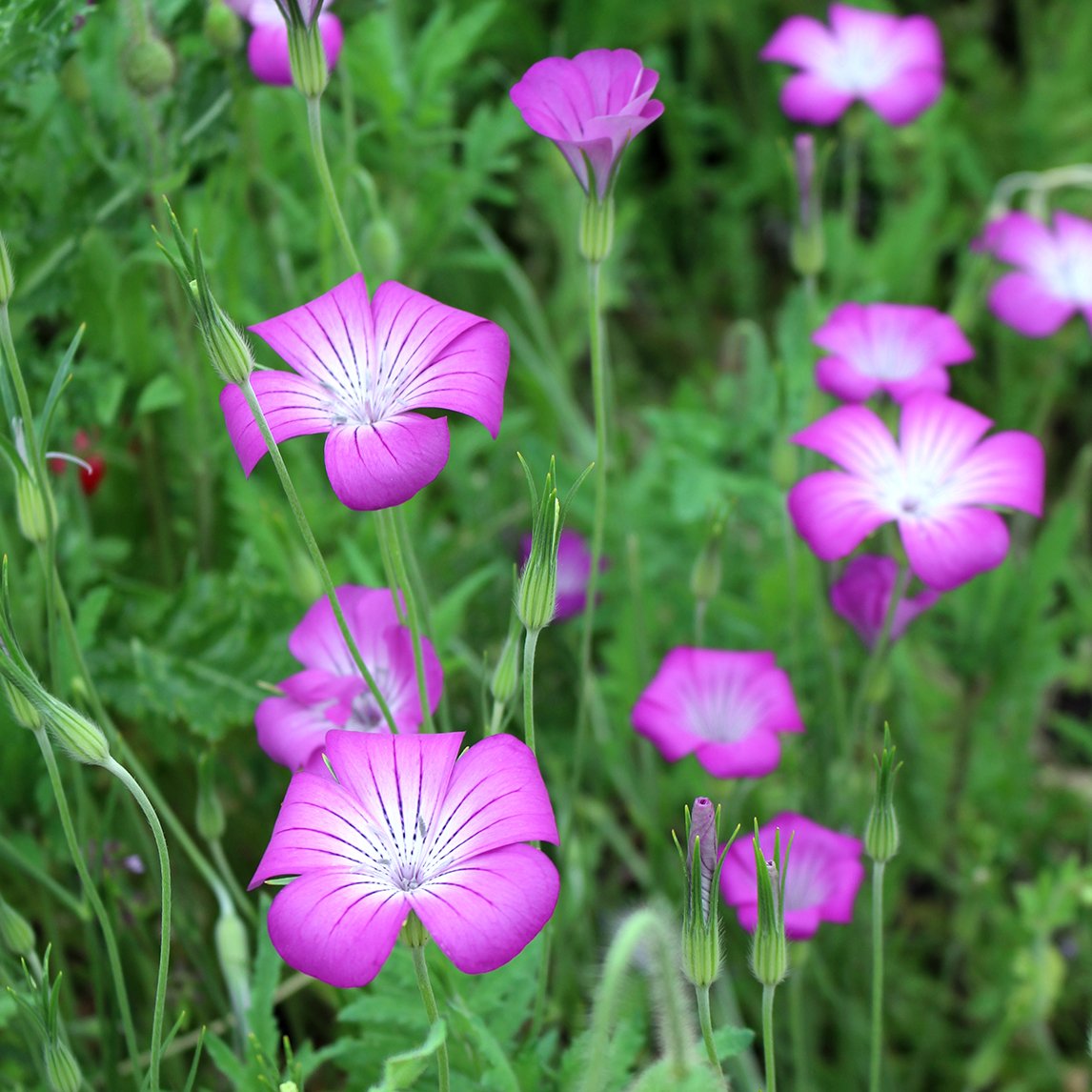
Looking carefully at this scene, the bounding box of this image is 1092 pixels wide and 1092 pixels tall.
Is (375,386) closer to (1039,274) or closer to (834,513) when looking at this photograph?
(834,513)

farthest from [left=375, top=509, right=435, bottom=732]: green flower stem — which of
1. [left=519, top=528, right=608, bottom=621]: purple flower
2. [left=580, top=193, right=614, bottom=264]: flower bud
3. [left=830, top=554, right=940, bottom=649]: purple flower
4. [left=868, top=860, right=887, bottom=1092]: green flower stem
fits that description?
[left=519, top=528, right=608, bottom=621]: purple flower

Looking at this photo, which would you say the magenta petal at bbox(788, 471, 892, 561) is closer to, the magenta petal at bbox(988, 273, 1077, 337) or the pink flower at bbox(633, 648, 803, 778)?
the pink flower at bbox(633, 648, 803, 778)

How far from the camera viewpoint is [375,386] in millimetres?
1211

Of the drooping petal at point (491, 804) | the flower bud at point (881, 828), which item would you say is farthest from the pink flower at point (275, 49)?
the flower bud at point (881, 828)

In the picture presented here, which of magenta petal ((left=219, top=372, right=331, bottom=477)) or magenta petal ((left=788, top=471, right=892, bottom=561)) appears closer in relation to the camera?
magenta petal ((left=219, top=372, right=331, bottom=477))

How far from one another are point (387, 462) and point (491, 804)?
275 millimetres

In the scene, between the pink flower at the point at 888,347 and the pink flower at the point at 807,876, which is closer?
the pink flower at the point at 807,876

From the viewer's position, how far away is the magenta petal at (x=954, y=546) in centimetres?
133

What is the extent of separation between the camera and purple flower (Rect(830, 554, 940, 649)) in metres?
1.54

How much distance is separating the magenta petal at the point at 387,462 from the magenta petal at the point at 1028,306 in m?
1.22

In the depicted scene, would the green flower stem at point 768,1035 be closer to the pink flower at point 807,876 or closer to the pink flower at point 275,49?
the pink flower at point 807,876

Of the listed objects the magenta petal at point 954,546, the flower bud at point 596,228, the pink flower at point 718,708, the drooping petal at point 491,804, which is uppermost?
the flower bud at point 596,228

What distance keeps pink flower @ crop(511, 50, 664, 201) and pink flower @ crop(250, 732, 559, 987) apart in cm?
51

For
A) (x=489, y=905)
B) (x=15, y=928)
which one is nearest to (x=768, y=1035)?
(x=489, y=905)
